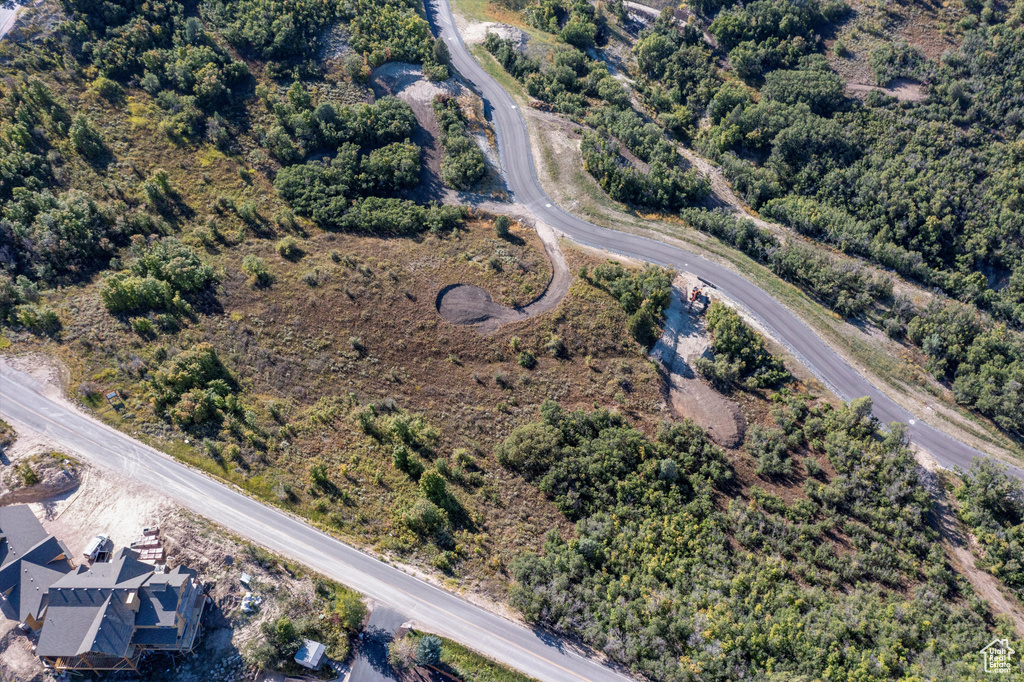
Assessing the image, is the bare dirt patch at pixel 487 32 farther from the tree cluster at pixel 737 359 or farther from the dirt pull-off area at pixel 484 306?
the tree cluster at pixel 737 359

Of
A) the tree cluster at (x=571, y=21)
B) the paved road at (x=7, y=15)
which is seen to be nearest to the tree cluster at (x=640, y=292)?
the tree cluster at (x=571, y=21)

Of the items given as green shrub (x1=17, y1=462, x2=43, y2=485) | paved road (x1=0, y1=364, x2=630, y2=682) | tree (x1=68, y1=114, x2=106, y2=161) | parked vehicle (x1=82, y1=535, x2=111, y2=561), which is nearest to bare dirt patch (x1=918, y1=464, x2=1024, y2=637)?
paved road (x1=0, y1=364, x2=630, y2=682)

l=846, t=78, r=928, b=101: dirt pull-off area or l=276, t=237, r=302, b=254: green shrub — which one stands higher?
l=846, t=78, r=928, b=101: dirt pull-off area

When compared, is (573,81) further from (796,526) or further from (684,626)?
(684,626)

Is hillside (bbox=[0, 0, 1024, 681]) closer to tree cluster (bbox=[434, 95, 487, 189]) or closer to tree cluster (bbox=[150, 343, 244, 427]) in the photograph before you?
tree cluster (bbox=[150, 343, 244, 427])

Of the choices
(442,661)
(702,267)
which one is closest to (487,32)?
(702,267)
